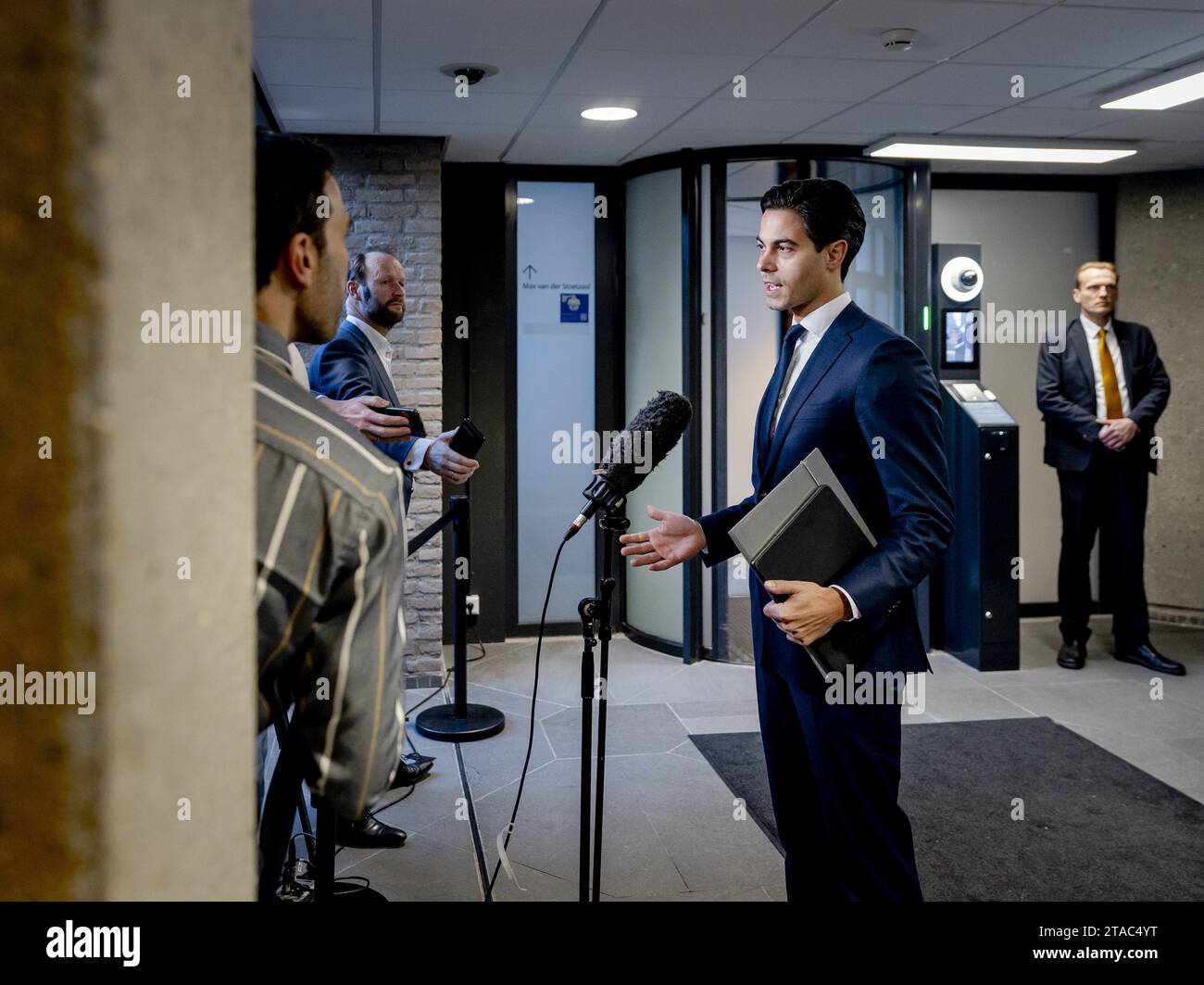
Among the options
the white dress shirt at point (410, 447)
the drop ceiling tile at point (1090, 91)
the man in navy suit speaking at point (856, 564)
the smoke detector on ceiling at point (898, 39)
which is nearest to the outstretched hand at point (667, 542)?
the man in navy suit speaking at point (856, 564)

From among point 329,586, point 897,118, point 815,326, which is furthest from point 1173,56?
point 329,586

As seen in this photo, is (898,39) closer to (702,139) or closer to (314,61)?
(702,139)

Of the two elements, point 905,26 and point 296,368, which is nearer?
point 296,368

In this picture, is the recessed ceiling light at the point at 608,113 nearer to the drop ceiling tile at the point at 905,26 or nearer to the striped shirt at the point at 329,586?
the drop ceiling tile at the point at 905,26

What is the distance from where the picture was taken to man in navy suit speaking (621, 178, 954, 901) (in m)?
1.92

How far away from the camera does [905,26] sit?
11.2 ft

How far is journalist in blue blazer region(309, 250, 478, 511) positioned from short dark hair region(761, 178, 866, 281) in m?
1.41

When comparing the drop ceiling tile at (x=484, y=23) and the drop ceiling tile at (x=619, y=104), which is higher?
the drop ceiling tile at (x=619, y=104)

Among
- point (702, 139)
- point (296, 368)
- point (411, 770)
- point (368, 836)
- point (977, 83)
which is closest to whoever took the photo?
point (296, 368)

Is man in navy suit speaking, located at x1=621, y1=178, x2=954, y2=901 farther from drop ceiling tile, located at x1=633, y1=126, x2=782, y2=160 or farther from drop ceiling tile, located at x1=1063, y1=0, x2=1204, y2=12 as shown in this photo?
drop ceiling tile, located at x1=633, y1=126, x2=782, y2=160

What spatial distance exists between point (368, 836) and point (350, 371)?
1.44 metres

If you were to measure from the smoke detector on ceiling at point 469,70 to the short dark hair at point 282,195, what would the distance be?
283 cm

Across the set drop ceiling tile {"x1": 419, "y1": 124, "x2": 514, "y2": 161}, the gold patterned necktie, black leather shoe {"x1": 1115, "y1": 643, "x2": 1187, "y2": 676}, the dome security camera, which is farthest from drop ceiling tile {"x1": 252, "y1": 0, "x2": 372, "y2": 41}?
black leather shoe {"x1": 1115, "y1": 643, "x2": 1187, "y2": 676}

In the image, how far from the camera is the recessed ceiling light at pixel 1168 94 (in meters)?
4.08
